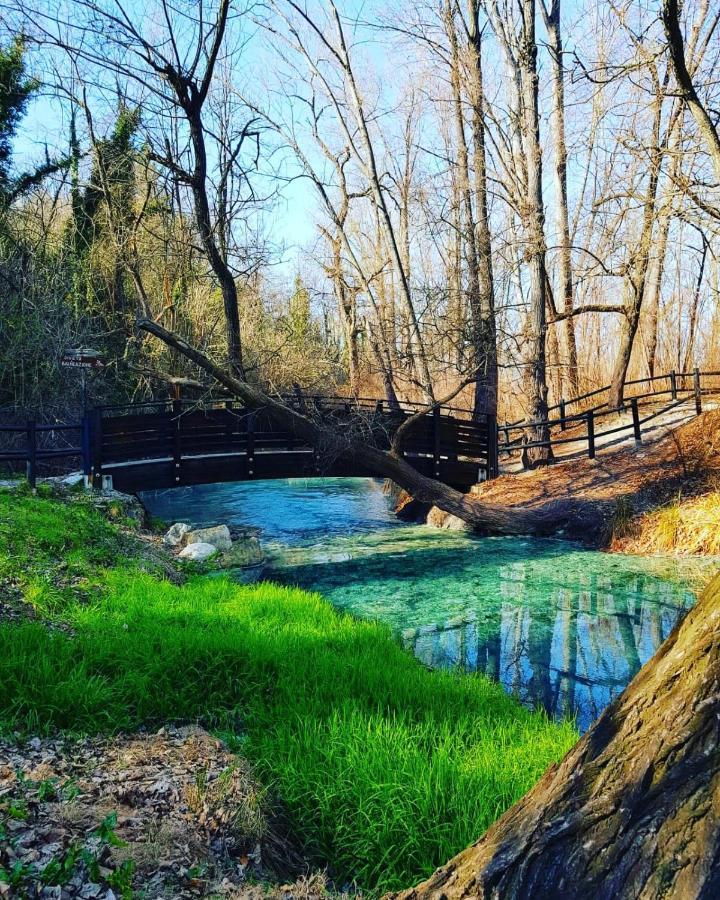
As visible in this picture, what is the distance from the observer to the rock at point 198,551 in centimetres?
1077

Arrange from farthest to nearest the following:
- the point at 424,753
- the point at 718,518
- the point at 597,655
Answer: the point at 718,518, the point at 597,655, the point at 424,753

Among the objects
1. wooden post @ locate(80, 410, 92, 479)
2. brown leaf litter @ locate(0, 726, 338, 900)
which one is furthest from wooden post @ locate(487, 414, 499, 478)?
brown leaf litter @ locate(0, 726, 338, 900)

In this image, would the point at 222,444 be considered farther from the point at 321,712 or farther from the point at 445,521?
the point at 321,712

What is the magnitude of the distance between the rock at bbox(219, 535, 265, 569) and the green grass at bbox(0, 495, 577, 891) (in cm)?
413

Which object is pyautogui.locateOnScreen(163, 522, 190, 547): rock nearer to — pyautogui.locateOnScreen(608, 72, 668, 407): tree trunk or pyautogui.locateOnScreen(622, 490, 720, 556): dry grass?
pyautogui.locateOnScreen(622, 490, 720, 556): dry grass

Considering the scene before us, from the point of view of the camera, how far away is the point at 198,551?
10.9 meters

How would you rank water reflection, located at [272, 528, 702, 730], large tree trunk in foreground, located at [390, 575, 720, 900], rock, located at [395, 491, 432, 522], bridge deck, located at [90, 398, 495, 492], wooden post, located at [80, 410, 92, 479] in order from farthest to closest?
rock, located at [395, 491, 432, 522] → bridge deck, located at [90, 398, 495, 492] → wooden post, located at [80, 410, 92, 479] → water reflection, located at [272, 528, 702, 730] → large tree trunk in foreground, located at [390, 575, 720, 900]

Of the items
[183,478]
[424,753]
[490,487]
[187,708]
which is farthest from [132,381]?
[424,753]

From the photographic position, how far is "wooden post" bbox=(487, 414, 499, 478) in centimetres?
1669

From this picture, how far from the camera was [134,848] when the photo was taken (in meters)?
2.82

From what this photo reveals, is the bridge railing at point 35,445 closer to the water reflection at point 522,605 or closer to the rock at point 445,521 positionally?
the water reflection at point 522,605

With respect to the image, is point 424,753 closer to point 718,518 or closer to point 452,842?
point 452,842

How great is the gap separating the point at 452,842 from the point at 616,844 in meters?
1.72

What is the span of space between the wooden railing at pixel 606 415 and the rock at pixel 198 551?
25.3 feet
